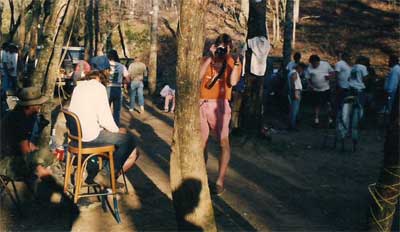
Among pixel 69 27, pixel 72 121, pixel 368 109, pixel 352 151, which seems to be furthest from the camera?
pixel 368 109

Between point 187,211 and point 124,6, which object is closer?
point 187,211

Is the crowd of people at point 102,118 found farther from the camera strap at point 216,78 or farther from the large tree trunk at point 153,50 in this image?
the large tree trunk at point 153,50

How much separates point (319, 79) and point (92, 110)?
8181mm

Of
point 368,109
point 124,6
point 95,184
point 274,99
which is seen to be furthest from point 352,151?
point 124,6

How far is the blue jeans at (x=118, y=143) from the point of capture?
6270 millimetres

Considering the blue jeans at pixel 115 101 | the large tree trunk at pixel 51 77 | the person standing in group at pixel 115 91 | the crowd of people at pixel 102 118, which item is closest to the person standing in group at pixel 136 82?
the person standing in group at pixel 115 91

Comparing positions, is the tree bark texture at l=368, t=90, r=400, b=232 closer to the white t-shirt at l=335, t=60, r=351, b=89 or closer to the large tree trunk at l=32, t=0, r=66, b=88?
the large tree trunk at l=32, t=0, r=66, b=88

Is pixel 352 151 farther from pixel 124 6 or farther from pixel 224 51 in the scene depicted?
pixel 124 6

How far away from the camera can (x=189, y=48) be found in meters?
4.93

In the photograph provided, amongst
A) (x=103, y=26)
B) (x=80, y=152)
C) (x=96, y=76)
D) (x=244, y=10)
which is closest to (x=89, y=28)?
(x=103, y=26)

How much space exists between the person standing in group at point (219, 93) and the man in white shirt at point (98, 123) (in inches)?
49.4

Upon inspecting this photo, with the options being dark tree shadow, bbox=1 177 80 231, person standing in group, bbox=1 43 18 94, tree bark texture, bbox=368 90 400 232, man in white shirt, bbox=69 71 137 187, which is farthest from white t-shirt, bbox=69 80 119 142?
person standing in group, bbox=1 43 18 94

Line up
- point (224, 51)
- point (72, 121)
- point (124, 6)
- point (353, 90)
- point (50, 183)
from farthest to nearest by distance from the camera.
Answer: point (124, 6) < point (353, 90) < point (224, 51) < point (50, 183) < point (72, 121)

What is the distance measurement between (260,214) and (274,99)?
9.33 meters
